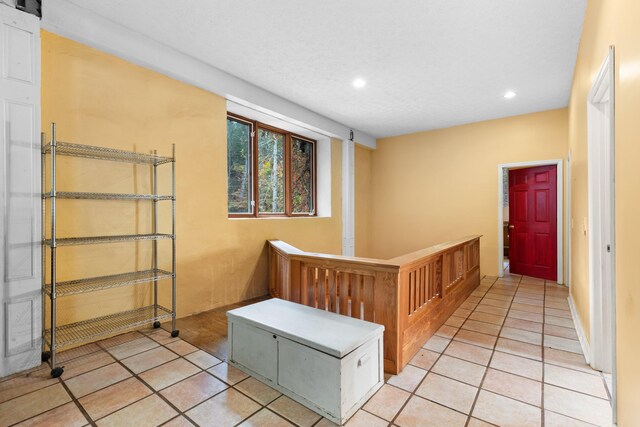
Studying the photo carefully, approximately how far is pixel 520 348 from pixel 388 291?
136cm

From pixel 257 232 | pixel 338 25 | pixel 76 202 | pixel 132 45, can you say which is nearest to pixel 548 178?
pixel 338 25

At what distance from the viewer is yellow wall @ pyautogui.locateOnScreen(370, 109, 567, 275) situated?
198 inches

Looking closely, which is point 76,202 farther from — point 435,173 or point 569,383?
point 435,173

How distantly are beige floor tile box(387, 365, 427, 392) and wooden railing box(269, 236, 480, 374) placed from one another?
5 centimetres

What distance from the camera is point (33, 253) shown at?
2.28 m

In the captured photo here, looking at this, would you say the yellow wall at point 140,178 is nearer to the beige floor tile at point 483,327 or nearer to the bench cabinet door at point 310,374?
the bench cabinet door at point 310,374

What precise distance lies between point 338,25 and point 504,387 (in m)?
3.02

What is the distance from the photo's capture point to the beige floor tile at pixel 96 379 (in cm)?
203

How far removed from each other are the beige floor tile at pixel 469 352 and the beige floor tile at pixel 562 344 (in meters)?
0.60

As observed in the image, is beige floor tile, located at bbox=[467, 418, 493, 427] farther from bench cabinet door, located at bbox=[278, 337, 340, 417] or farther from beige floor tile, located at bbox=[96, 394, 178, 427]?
beige floor tile, located at bbox=[96, 394, 178, 427]

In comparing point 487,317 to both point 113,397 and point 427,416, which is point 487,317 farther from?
point 113,397

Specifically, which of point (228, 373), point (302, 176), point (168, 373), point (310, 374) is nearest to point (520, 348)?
point (310, 374)

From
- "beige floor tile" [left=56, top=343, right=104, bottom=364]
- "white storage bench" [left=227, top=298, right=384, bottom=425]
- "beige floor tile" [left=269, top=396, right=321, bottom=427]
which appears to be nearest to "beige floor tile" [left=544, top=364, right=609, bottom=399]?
"white storage bench" [left=227, top=298, right=384, bottom=425]

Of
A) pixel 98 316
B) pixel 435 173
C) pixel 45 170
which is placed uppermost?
pixel 435 173
